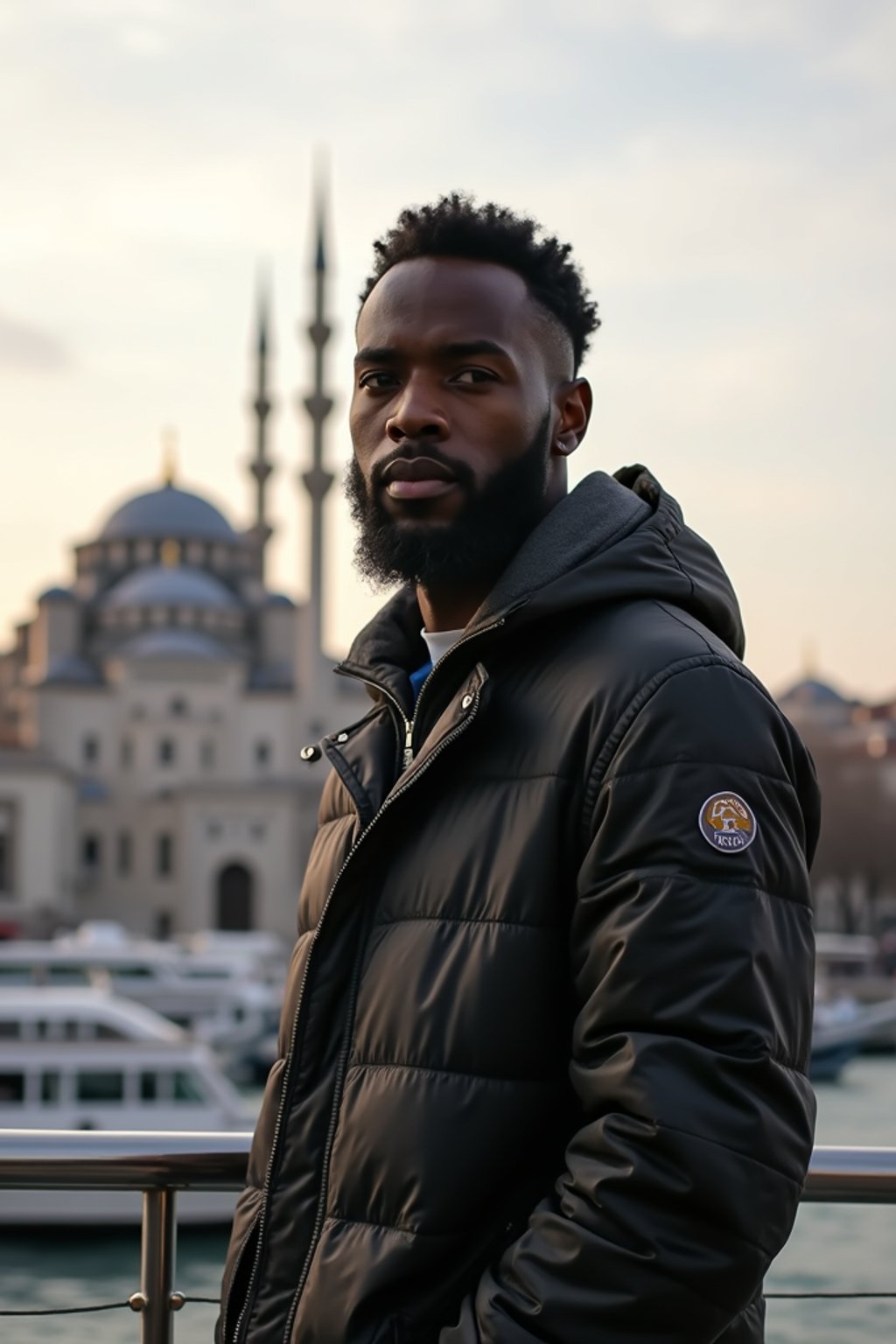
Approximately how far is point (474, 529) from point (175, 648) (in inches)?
1684

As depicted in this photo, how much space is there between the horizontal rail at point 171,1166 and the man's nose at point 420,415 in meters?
0.92

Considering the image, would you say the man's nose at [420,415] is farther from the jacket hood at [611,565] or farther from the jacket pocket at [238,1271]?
the jacket pocket at [238,1271]

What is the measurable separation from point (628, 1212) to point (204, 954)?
3129 cm

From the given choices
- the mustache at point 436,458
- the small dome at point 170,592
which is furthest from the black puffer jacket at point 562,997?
the small dome at point 170,592

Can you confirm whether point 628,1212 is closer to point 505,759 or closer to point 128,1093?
point 505,759

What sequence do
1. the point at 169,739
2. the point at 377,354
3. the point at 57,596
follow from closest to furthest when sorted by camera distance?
the point at 377,354
the point at 169,739
the point at 57,596

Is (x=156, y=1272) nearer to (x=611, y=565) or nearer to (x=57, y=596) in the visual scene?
(x=611, y=565)

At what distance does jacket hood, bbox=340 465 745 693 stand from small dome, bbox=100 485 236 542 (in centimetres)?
4989

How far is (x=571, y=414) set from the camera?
6.03ft

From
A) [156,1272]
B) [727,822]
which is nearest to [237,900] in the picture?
[156,1272]

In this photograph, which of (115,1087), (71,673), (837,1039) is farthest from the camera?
(71,673)

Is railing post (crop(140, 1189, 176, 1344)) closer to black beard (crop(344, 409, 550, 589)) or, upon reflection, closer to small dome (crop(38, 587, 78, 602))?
black beard (crop(344, 409, 550, 589))

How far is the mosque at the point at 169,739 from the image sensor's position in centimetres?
4091

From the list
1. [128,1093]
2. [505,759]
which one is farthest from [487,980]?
[128,1093]
